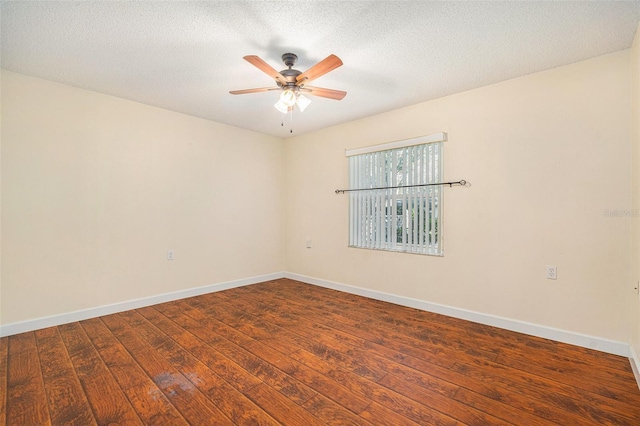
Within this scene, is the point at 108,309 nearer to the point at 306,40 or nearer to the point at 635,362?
the point at 306,40

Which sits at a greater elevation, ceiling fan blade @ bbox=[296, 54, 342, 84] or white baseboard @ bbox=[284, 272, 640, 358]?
ceiling fan blade @ bbox=[296, 54, 342, 84]

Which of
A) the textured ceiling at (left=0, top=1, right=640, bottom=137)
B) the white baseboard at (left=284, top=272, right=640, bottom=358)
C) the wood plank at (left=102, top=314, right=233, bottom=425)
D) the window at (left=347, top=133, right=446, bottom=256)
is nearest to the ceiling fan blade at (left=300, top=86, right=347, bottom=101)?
the textured ceiling at (left=0, top=1, right=640, bottom=137)

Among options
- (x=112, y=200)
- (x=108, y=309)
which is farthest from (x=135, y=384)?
(x=112, y=200)

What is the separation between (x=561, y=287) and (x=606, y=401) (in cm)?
104

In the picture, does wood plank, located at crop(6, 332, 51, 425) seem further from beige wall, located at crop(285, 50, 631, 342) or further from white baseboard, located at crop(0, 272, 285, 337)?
beige wall, located at crop(285, 50, 631, 342)

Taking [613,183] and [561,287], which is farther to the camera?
[561,287]

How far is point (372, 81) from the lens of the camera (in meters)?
2.83

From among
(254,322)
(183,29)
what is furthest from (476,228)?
(183,29)

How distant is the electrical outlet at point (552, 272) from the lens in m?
2.54

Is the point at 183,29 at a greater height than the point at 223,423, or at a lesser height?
greater

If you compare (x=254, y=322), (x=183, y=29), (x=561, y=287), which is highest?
(x=183, y=29)

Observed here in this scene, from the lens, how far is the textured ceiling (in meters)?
1.83

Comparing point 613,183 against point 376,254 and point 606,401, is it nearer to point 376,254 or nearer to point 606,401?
point 606,401

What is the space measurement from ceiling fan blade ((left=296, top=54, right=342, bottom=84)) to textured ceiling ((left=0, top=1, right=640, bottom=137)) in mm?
241
